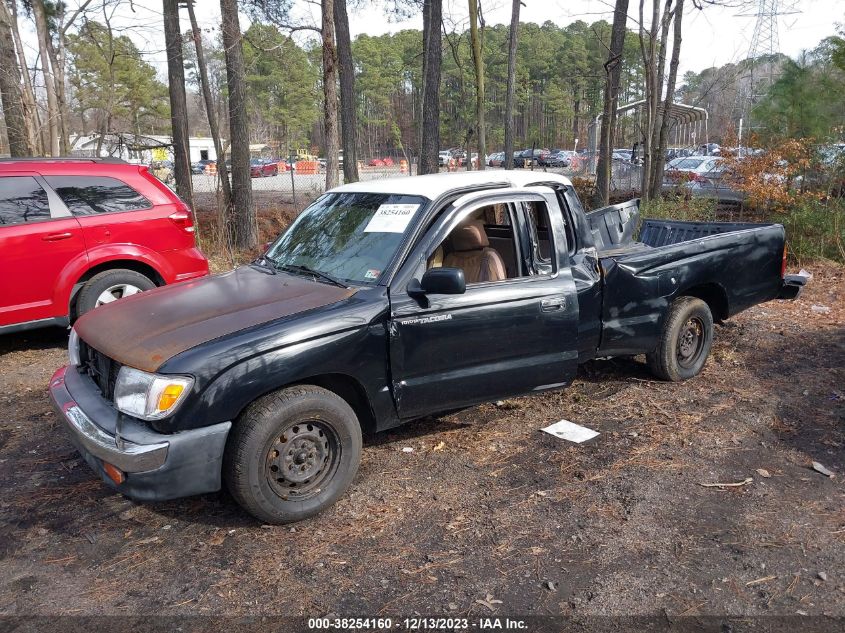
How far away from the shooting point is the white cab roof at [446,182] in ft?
14.1

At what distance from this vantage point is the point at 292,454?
350 centimetres

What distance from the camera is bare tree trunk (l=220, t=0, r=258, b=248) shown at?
13.5 m

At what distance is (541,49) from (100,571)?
67434 mm

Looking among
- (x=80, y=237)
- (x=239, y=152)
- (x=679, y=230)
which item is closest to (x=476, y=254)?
(x=679, y=230)

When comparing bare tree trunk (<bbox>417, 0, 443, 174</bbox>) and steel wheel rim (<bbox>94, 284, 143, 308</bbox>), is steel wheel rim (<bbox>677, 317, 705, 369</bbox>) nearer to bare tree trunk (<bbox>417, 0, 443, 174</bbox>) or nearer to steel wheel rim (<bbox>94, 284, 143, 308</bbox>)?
steel wheel rim (<bbox>94, 284, 143, 308</bbox>)

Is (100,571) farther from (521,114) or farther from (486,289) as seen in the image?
(521,114)

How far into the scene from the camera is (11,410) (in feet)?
17.5

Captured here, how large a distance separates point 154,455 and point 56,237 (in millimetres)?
4295

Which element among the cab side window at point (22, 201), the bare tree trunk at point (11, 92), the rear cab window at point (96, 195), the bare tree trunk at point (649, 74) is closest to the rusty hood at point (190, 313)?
the cab side window at point (22, 201)

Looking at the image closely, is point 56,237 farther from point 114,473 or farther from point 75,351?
point 114,473

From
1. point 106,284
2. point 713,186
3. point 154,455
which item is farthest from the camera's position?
point 713,186

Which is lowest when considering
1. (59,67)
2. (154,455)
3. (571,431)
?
(571,431)

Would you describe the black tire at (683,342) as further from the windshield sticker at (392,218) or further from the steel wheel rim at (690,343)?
the windshield sticker at (392,218)

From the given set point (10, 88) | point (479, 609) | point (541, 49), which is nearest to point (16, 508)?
point (479, 609)
